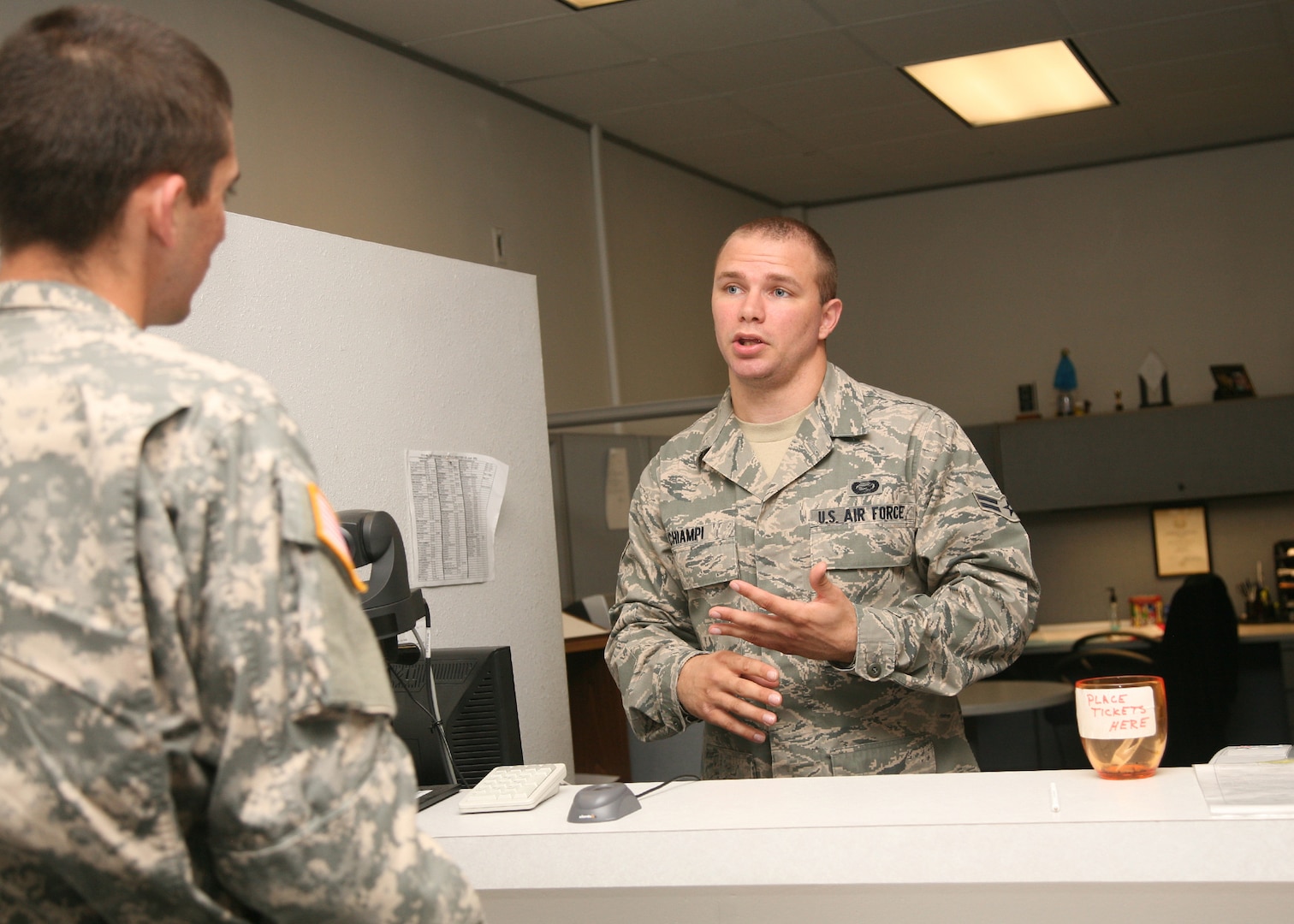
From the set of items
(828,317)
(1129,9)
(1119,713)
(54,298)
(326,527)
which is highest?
(1129,9)

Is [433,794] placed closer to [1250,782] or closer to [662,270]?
[1250,782]

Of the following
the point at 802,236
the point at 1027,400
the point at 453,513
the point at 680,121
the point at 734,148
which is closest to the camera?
the point at 802,236

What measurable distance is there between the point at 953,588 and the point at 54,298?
1266 mm

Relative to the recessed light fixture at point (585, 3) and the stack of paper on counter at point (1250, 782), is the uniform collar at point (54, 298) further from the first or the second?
the recessed light fixture at point (585, 3)

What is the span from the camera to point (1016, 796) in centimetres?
122

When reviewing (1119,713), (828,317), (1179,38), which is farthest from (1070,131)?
(1119,713)

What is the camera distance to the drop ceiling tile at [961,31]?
3.98 meters

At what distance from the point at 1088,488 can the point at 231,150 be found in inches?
208

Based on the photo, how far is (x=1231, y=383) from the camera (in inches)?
217

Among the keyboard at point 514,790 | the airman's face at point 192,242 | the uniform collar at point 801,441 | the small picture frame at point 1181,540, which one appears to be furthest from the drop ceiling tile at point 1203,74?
the airman's face at point 192,242

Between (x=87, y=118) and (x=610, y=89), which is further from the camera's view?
(x=610, y=89)

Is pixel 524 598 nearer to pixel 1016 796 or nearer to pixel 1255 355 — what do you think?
pixel 1016 796

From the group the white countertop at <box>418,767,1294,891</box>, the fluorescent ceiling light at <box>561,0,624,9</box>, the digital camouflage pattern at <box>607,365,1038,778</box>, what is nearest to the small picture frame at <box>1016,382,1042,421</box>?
the fluorescent ceiling light at <box>561,0,624,9</box>

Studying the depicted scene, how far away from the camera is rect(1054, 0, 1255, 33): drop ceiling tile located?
3967 mm
